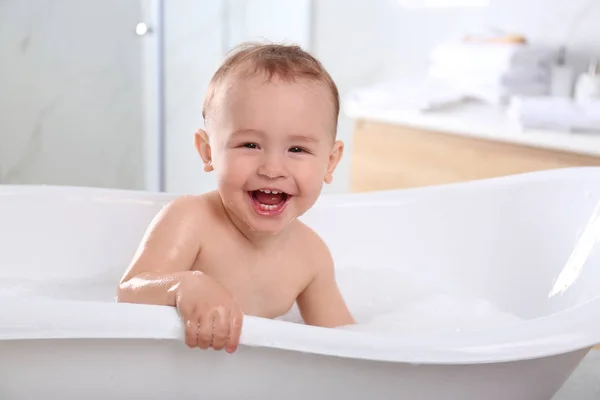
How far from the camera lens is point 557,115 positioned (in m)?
1.82

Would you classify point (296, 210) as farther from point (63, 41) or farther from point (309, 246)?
point (63, 41)

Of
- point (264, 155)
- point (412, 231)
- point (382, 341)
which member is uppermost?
point (264, 155)

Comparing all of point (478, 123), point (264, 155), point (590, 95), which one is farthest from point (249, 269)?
point (590, 95)

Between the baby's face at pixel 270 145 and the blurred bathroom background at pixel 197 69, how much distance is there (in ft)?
2.87

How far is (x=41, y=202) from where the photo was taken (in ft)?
5.15

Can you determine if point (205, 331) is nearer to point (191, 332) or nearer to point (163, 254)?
point (191, 332)

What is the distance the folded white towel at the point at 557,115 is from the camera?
5.86ft

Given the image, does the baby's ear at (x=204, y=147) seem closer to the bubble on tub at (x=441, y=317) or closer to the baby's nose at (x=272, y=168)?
the baby's nose at (x=272, y=168)

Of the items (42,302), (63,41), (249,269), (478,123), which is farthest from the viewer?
(63,41)

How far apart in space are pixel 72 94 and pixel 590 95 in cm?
170

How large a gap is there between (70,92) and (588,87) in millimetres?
1699

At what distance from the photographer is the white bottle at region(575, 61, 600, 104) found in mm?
2031

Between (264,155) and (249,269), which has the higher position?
(264,155)

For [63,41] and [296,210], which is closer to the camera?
[296,210]
